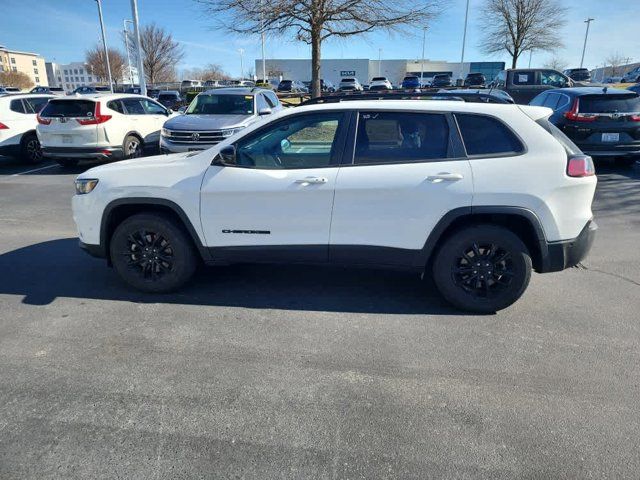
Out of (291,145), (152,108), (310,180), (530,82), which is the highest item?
(530,82)

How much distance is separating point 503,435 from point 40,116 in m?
11.0

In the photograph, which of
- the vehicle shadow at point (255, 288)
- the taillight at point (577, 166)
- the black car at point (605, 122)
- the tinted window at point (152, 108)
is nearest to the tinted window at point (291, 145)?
the vehicle shadow at point (255, 288)

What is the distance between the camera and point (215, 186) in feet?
12.4

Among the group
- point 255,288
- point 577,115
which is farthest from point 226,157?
point 577,115

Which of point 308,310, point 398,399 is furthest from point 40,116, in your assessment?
point 398,399

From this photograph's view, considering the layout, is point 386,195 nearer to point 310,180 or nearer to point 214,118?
point 310,180

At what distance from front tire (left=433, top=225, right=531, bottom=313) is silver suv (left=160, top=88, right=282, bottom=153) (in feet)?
18.4

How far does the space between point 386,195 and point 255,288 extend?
1.61 metres

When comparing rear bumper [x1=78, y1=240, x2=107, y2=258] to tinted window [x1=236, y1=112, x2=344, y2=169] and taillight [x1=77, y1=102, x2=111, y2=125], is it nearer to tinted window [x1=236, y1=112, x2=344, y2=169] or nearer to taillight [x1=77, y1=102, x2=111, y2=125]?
tinted window [x1=236, y1=112, x2=344, y2=169]

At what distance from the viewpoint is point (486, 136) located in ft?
11.8

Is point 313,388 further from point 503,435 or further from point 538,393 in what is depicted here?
point 538,393

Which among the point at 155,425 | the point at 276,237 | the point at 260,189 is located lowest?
the point at 155,425

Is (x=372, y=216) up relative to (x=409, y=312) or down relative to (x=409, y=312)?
up

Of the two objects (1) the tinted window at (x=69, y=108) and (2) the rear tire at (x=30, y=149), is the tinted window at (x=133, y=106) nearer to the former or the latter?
(1) the tinted window at (x=69, y=108)
